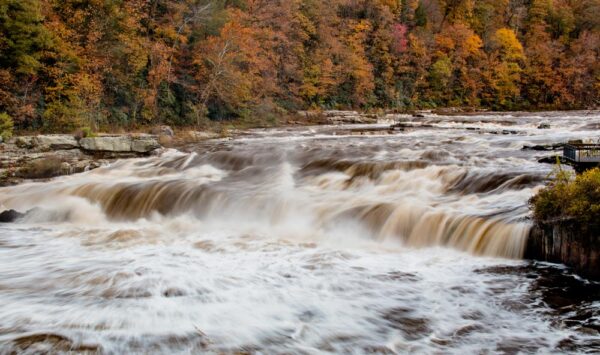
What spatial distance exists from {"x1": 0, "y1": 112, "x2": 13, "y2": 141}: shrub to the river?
566 centimetres

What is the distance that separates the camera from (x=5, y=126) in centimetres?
2022

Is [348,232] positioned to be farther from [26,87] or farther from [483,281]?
[26,87]

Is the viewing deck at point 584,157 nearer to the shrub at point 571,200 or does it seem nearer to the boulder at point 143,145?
the shrub at point 571,200

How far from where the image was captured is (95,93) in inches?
1012

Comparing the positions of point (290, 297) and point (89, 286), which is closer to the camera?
point (290, 297)

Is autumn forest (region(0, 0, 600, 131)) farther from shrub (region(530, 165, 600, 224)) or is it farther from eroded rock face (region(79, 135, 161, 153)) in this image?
shrub (region(530, 165, 600, 224))

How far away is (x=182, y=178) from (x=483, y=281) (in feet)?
33.0

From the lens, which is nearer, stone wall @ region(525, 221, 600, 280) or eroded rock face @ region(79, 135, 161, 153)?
stone wall @ region(525, 221, 600, 280)

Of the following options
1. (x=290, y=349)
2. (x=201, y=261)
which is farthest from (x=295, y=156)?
(x=290, y=349)

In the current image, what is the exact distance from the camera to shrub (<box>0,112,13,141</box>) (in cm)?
1964

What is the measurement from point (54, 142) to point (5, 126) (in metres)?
2.40

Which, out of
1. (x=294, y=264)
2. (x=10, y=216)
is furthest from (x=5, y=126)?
(x=294, y=264)

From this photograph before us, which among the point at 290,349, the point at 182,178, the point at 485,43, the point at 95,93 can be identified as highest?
the point at 485,43

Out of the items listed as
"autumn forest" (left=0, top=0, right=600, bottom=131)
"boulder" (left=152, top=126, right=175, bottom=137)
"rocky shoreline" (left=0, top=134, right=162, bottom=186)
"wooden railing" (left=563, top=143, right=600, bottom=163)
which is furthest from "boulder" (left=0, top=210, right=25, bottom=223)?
"wooden railing" (left=563, top=143, right=600, bottom=163)
